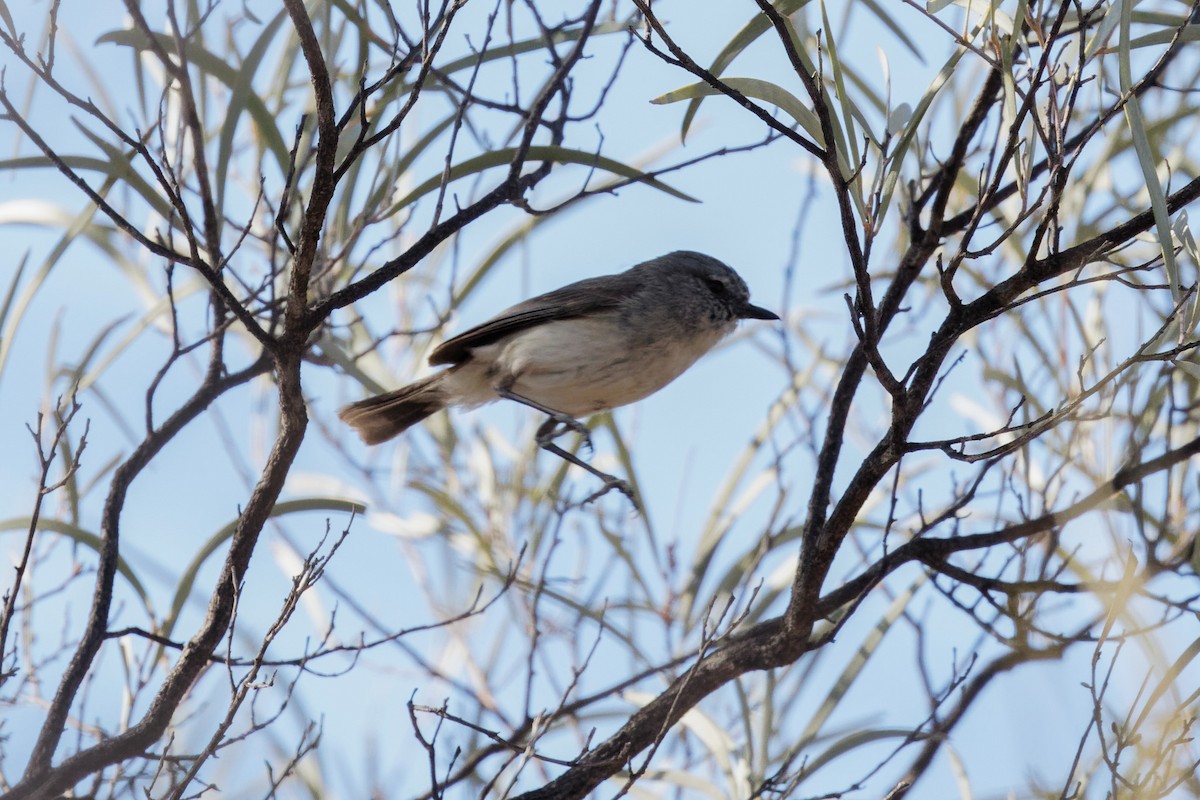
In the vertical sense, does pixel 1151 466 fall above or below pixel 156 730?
below

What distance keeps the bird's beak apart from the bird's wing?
1.33 feet

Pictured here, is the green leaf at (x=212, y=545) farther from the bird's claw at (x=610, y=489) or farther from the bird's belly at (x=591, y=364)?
the bird's belly at (x=591, y=364)

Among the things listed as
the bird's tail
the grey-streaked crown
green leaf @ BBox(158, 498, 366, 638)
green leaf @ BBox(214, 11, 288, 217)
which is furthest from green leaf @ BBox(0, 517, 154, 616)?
the grey-streaked crown

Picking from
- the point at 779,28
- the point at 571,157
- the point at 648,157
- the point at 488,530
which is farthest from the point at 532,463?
the point at 779,28

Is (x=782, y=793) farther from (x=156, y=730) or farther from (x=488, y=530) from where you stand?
(x=488, y=530)

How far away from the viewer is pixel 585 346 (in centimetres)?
392

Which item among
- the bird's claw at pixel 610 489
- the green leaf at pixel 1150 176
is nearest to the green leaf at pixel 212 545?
the bird's claw at pixel 610 489

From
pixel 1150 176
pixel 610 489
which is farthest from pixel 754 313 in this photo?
pixel 1150 176

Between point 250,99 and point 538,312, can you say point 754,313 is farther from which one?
point 250,99

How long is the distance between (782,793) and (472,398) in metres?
2.09

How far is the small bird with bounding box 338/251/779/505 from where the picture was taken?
12.9 ft

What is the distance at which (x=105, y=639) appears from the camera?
270 centimetres

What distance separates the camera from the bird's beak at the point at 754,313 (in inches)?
168

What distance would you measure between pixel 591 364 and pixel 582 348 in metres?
0.06
